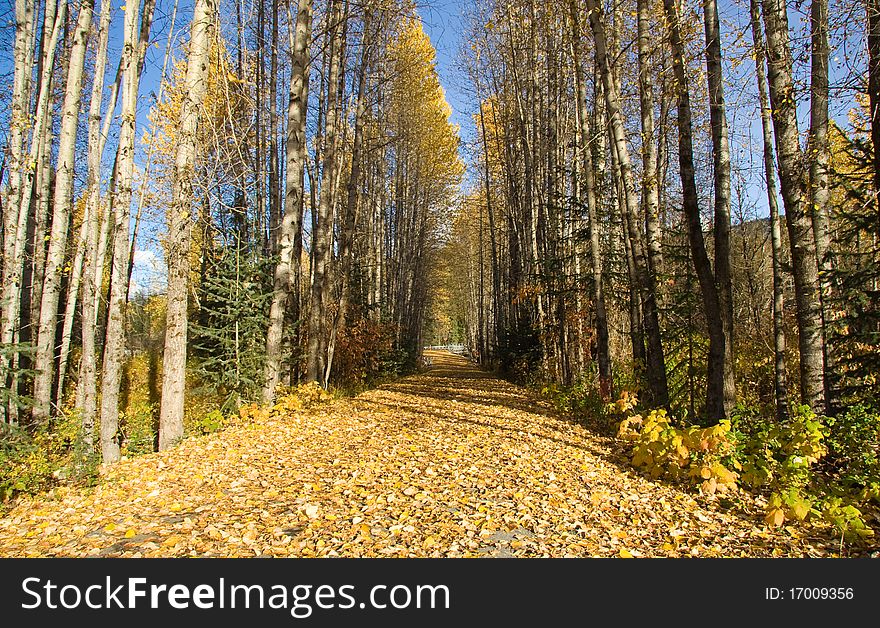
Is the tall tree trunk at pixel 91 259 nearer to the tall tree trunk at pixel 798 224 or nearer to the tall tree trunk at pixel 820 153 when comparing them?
the tall tree trunk at pixel 798 224

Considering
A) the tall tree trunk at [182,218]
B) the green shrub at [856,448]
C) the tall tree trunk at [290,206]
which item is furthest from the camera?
the tall tree trunk at [290,206]

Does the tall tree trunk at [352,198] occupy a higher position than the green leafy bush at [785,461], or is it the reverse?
the tall tree trunk at [352,198]

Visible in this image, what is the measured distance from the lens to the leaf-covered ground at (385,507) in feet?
11.8

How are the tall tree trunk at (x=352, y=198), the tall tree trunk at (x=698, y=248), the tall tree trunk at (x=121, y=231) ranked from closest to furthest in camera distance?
the tall tree trunk at (x=698, y=248) → the tall tree trunk at (x=121, y=231) → the tall tree trunk at (x=352, y=198)

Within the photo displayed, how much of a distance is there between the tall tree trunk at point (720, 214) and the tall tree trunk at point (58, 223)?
867 centimetres

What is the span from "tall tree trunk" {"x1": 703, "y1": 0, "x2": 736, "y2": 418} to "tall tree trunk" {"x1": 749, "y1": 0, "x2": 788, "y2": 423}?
0.46m

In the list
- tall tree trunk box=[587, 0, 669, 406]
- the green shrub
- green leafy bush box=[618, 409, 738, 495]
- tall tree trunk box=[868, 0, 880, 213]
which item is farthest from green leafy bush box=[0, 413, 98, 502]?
tall tree trunk box=[868, 0, 880, 213]

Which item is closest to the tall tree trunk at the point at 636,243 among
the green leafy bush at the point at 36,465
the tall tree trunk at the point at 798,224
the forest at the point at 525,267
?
the forest at the point at 525,267

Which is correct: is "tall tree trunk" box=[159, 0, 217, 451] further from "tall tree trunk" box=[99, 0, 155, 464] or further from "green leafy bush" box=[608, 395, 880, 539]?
"green leafy bush" box=[608, 395, 880, 539]

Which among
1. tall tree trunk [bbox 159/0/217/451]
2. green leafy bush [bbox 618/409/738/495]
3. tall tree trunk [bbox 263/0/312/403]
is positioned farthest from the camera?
tall tree trunk [bbox 263/0/312/403]

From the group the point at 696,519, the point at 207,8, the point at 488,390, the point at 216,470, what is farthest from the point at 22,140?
the point at 488,390

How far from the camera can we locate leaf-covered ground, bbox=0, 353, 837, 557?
3.61 m

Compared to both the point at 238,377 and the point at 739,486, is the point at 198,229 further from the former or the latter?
the point at 739,486

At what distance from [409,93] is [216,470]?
1915cm
